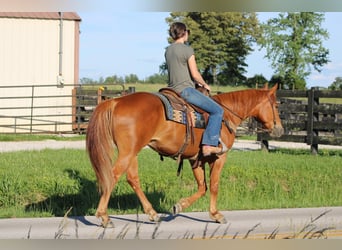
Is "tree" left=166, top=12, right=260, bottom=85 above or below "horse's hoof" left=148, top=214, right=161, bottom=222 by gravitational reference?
above

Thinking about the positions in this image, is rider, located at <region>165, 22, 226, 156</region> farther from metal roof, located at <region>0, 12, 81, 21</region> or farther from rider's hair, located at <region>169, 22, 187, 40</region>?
metal roof, located at <region>0, 12, 81, 21</region>

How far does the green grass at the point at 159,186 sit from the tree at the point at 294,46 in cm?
5402

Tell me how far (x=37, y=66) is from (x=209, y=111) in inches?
876

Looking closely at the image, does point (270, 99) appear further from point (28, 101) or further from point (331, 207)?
point (28, 101)

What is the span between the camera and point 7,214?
10.6m

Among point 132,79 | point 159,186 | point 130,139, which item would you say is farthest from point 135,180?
point 132,79

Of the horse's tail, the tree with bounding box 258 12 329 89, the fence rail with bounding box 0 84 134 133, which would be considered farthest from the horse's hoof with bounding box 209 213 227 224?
the tree with bounding box 258 12 329 89

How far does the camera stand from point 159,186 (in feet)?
41.9

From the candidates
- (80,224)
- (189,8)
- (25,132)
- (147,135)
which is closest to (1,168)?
(80,224)

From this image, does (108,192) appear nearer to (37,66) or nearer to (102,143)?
(102,143)

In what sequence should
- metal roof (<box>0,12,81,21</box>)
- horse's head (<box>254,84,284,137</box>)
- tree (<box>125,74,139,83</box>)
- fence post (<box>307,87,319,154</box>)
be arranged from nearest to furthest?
horse's head (<box>254,84,284,137</box>)
fence post (<box>307,87,319,154</box>)
metal roof (<box>0,12,81,21</box>)
tree (<box>125,74,139,83</box>)

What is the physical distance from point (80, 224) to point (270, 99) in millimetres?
3789

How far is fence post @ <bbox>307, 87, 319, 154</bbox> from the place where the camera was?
1933cm

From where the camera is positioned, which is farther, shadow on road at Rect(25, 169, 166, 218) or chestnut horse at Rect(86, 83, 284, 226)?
shadow on road at Rect(25, 169, 166, 218)
